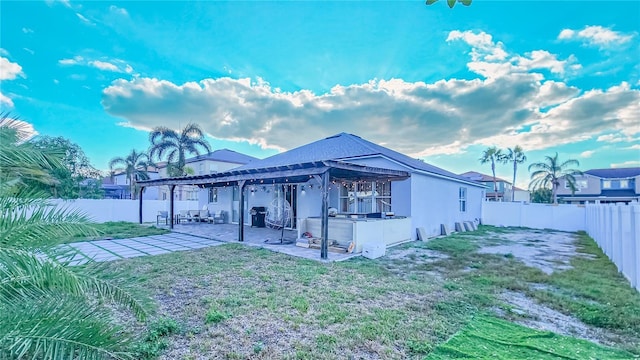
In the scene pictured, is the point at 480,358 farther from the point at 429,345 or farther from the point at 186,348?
the point at 186,348

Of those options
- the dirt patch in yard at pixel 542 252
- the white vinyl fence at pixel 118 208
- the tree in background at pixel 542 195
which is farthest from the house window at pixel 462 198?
the white vinyl fence at pixel 118 208

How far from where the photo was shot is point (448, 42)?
1076cm

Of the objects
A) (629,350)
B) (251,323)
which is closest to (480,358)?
(629,350)

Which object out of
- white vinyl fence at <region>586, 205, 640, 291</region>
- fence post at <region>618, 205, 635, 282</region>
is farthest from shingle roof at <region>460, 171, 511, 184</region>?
fence post at <region>618, 205, 635, 282</region>

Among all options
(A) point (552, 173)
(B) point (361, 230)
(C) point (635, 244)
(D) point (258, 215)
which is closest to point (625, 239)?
(C) point (635, 244)

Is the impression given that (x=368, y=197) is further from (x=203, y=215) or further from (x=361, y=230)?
(x=203, y=215)

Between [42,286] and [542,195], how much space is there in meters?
37.9

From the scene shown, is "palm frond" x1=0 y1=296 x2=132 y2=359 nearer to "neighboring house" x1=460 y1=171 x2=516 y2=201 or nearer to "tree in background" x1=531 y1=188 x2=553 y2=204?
"tree in background" x1=531 y1=188 x2=553 y2=204

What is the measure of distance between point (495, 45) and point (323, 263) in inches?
397

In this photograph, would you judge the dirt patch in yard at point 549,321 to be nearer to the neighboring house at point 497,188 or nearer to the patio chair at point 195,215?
the patio chair at point 195,215

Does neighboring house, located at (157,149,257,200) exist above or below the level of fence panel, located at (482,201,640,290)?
above

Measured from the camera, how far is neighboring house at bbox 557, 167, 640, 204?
31.2m

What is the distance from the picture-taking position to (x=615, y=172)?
111 ft

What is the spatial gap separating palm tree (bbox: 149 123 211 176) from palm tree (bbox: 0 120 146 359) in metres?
20.5
